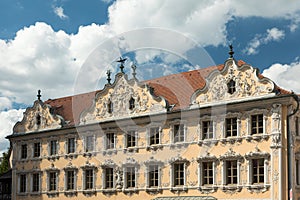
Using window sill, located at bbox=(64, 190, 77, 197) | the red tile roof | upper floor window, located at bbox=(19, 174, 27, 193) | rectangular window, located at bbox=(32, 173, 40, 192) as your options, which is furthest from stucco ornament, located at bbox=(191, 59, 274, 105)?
upper floor window, located at bbox=(19, 174, 27, 193)

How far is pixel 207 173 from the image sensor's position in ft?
108

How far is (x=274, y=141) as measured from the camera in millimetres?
30062

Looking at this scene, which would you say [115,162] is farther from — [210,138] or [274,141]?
[274,141]

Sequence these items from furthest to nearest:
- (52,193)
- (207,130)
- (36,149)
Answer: (36,149)
(52,193)
(207,130)

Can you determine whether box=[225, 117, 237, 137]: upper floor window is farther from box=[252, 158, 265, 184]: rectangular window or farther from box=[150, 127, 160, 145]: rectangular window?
box=[150, 127, 160, 145]: rectangular window

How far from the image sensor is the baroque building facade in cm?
3055

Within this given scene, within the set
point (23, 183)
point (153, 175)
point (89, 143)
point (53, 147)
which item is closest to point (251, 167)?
point (153, 175)

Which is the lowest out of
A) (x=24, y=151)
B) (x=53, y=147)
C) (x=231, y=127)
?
(x=24, y=151)

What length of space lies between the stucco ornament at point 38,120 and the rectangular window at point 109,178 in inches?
232

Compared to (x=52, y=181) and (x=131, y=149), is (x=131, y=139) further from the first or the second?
(x=52, y=181)

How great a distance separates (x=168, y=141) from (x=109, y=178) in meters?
5.77

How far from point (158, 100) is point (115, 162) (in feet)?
17.7

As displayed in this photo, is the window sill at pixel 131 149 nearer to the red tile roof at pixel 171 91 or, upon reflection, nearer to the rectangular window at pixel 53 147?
the red tile roof at pixel 171 91

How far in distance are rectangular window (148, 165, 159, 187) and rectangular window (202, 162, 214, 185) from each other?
11.5ft
